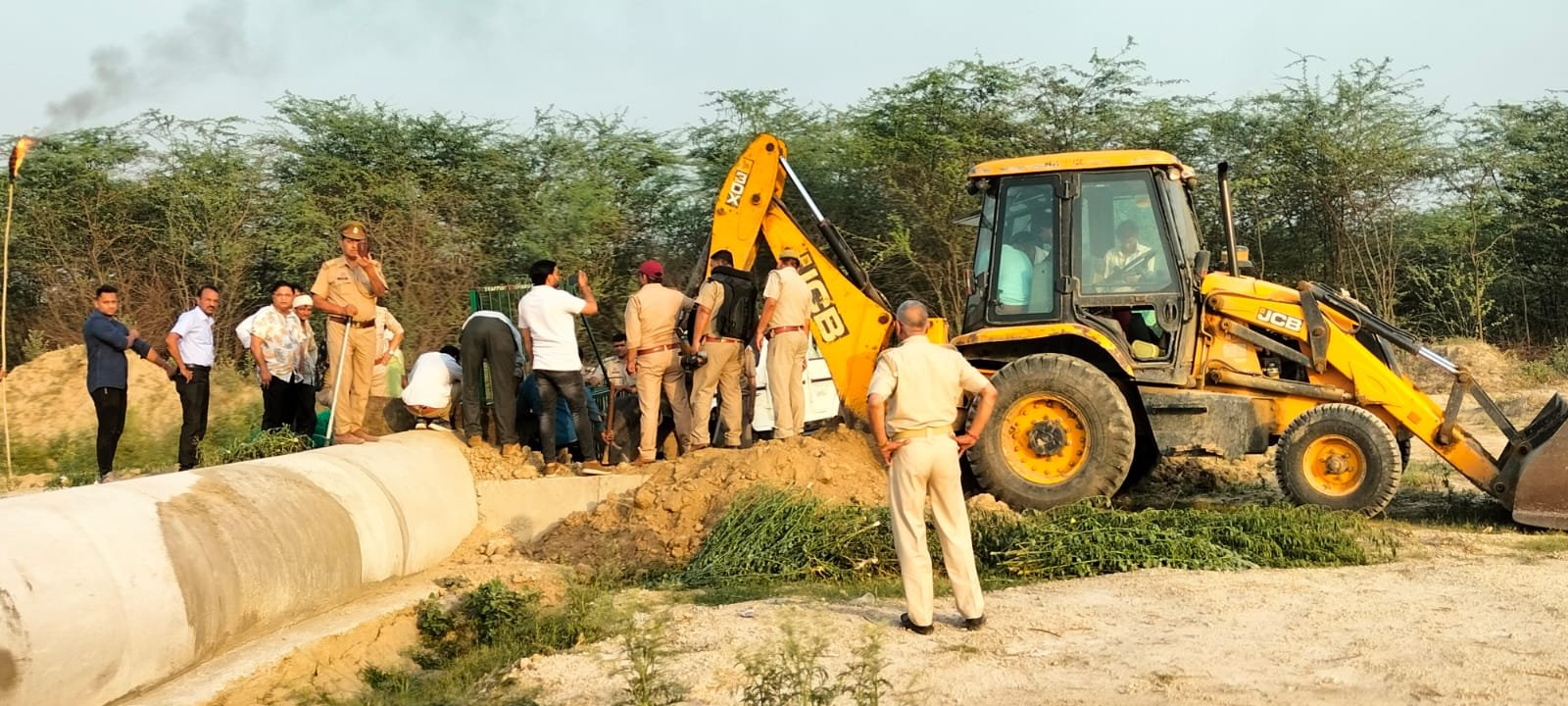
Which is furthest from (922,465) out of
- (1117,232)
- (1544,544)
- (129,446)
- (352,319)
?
(129,446)

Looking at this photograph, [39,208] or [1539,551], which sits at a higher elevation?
[39,208]

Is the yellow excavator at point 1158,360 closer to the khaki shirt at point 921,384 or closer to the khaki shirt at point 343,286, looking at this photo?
the khaki shirt at point 921,384

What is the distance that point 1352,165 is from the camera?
17.3 meters

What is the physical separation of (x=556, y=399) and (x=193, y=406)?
3.06 metres

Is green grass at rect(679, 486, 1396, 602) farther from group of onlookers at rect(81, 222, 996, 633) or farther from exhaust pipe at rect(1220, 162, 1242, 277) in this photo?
exhaust pipe at rect(1220, 162, 1242, 277)

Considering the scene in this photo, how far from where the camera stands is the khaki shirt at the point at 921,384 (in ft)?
21.2

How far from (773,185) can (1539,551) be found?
20.2ft

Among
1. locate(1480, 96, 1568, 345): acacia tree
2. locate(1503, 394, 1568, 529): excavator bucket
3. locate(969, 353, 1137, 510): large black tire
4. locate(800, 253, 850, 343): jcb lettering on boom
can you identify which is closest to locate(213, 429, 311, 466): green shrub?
locate(800, 253, 850, 343): jcb lettering on boom

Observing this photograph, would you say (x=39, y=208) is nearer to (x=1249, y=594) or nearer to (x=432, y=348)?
(x=432, y=348)

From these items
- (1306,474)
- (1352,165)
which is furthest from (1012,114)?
(1306,474)

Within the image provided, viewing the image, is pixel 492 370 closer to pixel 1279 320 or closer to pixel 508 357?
pixel 508 357

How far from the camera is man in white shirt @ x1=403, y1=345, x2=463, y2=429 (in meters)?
10.1

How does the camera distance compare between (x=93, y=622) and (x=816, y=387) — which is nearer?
(x=93, y=622)

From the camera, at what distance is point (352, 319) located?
9602 mm
